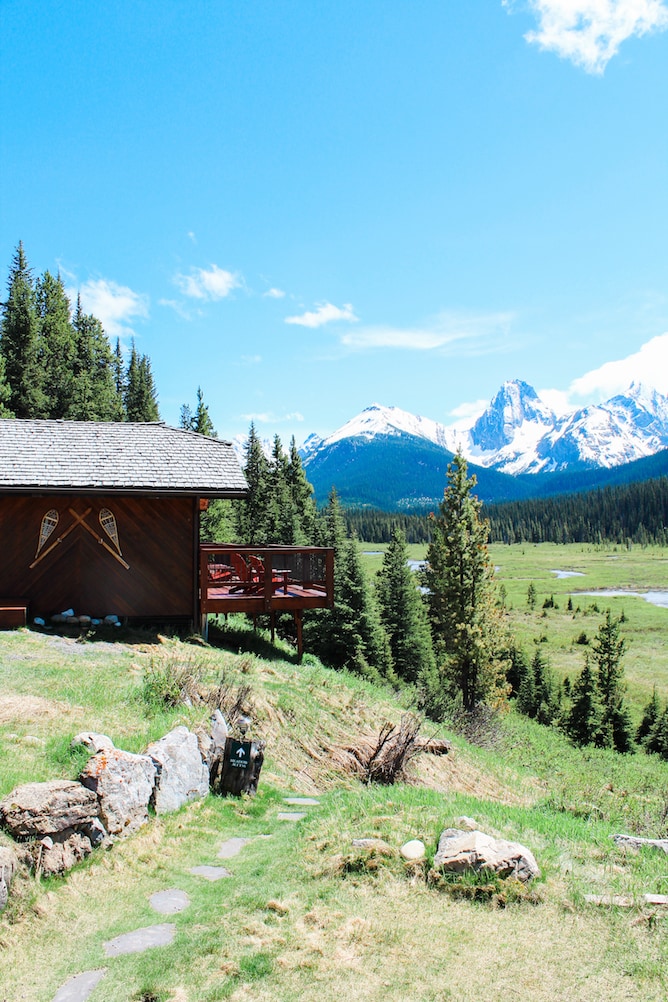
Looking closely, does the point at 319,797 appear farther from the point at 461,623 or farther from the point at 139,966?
the point at 461,623

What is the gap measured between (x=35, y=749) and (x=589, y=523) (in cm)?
19417

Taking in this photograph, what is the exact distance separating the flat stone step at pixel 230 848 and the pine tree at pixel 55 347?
146ft

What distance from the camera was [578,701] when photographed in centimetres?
3453

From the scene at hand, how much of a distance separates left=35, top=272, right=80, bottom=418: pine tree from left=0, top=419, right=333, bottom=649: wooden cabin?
108 ft

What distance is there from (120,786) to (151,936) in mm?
1853

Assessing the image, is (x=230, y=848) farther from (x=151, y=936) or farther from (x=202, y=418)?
(x=202, y=418)

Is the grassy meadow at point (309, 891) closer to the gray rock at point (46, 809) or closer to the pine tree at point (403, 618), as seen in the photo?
the gray rock at point (46, 809)

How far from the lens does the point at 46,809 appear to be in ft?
18.8

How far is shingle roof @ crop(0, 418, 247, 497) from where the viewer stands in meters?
15.1

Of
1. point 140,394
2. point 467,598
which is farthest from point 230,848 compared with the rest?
point 140,394

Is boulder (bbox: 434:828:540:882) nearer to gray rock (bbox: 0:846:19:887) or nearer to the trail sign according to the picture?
the trail sign

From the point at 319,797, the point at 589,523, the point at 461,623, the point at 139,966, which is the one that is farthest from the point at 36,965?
the point at 589,523

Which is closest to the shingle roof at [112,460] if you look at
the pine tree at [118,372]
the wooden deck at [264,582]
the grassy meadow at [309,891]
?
the wooden deck at [264,582]

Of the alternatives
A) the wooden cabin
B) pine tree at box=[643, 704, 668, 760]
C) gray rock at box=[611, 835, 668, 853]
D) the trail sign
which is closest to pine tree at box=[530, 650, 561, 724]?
pine tree at box=[643, 704, 668, 760]
